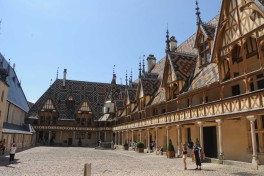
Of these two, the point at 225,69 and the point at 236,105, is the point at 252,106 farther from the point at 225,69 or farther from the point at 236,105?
the point at 225,69

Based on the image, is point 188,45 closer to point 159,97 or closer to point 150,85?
point 150,85

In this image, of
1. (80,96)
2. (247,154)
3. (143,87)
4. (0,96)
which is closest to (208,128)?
(247,154)

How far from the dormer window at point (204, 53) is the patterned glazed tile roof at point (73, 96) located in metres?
35.5

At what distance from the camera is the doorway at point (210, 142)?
19641 millimetres

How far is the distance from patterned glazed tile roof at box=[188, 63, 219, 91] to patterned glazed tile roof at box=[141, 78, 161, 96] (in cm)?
1009

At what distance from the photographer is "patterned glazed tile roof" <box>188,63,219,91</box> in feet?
57.4

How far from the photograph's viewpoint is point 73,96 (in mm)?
56375

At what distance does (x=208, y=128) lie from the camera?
20.6 meters

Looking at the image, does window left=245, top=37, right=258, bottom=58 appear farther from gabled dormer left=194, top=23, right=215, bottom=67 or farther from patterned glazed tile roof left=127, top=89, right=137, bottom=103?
patterned glazed tile roof left=127, top=89, right=137, bottom=103

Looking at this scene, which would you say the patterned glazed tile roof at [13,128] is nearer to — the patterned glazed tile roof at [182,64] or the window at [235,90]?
the patterned glazed tile roof at [182,64]

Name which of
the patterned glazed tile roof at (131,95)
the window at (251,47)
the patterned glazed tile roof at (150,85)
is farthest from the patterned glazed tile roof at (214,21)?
the patterned glazed tile roof at (131,95)

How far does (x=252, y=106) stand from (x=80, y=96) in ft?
159

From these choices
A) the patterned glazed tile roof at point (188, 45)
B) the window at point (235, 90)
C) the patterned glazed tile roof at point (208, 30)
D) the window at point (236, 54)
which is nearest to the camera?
the window at point (236, 54)

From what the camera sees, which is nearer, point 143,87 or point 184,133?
point 184,133
